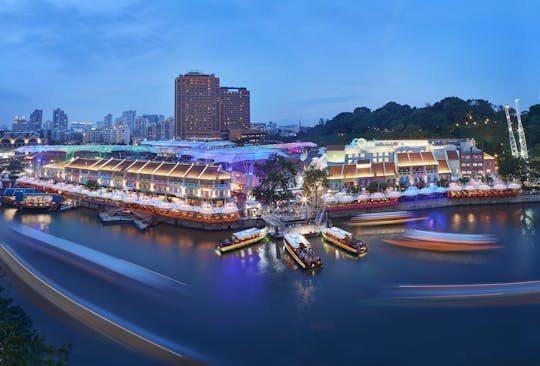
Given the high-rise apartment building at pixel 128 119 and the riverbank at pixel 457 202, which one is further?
the high-rise apartment building at pixel 128 119

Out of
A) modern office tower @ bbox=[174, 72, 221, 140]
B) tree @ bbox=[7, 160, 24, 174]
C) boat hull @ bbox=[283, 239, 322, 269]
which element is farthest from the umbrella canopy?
modern office tower @ bbox=[174, 72, 221, 140]

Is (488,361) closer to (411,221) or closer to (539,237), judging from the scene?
(539,237)

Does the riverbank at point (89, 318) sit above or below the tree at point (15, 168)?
below

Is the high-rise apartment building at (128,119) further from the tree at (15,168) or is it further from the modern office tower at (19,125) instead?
the tree at (15,168)

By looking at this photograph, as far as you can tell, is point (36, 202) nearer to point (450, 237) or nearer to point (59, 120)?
point (450, 237)

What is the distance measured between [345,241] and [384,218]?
3.62 m

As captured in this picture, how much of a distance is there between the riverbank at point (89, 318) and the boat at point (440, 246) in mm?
6231

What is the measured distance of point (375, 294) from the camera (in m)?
6.57

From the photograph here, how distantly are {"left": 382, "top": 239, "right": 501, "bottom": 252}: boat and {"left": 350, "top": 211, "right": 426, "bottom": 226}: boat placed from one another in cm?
199

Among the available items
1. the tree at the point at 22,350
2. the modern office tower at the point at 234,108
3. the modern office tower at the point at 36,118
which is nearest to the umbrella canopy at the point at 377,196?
the tree at the point at 22,350

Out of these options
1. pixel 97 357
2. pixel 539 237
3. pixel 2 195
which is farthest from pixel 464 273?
pixel 2 195

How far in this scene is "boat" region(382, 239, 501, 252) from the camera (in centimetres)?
884

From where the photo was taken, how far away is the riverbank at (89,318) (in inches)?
194

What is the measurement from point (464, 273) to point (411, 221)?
4.34 m
